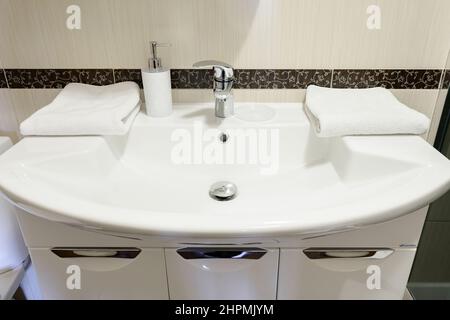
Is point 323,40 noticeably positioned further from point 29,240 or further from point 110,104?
point 29,240

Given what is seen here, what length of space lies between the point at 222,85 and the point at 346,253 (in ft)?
1.49

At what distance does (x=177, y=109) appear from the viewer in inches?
36.5

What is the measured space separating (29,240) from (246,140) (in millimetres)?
512

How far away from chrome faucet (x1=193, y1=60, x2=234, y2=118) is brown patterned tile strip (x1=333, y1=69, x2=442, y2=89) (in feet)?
0.94

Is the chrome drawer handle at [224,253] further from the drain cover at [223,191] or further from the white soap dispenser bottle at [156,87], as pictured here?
the white soap dispenser bottle at [156,87]

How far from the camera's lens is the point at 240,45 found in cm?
88

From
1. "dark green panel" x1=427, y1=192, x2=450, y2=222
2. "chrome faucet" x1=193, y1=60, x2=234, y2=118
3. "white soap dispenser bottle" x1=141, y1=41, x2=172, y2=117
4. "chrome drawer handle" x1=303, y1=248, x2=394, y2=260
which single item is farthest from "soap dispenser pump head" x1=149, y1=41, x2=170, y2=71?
"dark green panel" x1=427, y1=192, x2=450, y2=222

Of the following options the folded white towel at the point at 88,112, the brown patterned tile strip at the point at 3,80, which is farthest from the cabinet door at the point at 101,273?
the brown patterned tile strip at the point at 3,80

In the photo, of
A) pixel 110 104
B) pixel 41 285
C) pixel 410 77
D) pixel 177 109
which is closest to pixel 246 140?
pixel 177 109

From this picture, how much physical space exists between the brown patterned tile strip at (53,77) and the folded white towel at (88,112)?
24 mm

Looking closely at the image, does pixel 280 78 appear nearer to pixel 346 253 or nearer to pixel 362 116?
pixel 362 116

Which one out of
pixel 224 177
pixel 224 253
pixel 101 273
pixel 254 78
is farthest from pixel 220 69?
pixel 101 273

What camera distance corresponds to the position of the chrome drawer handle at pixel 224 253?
2.30 ft

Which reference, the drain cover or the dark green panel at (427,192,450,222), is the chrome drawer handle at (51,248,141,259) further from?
the dark green panel at (427,192,450,222)
